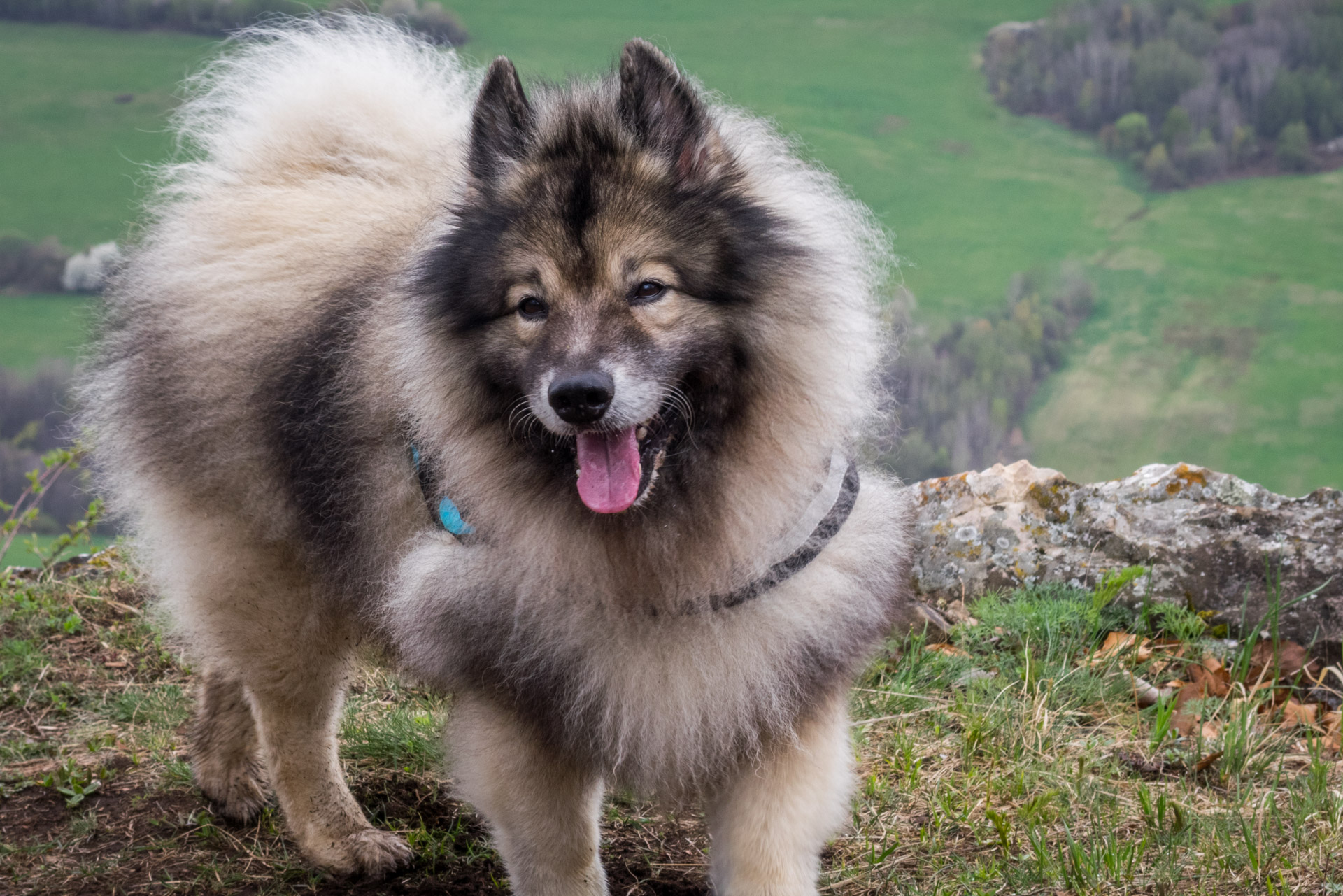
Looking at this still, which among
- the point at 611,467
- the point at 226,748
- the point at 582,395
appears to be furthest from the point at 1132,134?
the point at 226,748

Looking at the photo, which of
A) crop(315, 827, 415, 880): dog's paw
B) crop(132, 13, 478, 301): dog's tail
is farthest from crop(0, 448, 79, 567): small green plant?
crop(315, 827, 415, 880): dog's paw

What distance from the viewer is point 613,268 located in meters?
1.96

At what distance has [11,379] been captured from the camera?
5.78 metres

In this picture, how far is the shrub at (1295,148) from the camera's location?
5.88 metres

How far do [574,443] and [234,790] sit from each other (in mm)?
1868

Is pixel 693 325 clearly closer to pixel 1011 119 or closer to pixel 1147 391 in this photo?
pixel 1147 391

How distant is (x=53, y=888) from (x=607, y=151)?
2.27 meters

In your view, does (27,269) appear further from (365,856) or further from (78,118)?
(365,856)

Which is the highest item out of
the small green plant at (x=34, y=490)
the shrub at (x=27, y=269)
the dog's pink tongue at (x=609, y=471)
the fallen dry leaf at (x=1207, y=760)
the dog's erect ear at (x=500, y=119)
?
the dog's erect ear at (x=500, y=119)

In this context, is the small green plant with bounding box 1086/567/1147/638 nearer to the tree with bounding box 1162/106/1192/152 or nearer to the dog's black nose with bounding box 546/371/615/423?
the dog's black nose with bounding box 546/371/615/423

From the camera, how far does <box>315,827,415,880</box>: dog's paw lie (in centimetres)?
292

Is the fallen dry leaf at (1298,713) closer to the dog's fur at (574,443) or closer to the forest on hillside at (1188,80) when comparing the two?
the dog's fur at (574,443)

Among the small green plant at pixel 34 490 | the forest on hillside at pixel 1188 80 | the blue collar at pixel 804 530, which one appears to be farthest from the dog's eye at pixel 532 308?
the forest on hillside at pixel 1188 80

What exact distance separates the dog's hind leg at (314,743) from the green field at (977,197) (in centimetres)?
377
